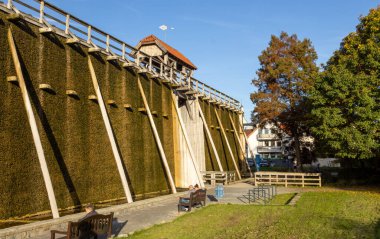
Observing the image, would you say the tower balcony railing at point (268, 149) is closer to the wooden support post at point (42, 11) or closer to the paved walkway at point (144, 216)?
the paved walkway at point (144, 216)

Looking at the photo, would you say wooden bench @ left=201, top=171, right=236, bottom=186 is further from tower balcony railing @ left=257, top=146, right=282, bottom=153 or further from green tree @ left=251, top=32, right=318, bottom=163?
tower balcony railing @ left=257, top=146, right=282, bottom=153

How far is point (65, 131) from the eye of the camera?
1490 cm

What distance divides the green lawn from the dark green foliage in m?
5.12

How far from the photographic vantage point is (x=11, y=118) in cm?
1259

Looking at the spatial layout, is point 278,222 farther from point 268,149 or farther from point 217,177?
point 268,149

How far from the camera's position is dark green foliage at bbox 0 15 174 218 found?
12500mm

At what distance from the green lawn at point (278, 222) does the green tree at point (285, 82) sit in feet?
58.7

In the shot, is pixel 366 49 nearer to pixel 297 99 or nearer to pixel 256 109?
pixel 297 99

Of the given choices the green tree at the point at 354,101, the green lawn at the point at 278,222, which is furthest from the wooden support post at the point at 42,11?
the green tree at the point at 354,101

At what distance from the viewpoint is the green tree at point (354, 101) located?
2098 cm

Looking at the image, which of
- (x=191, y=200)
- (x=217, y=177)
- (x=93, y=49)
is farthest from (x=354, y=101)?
(x=93, y=49)

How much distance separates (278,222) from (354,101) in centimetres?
1406

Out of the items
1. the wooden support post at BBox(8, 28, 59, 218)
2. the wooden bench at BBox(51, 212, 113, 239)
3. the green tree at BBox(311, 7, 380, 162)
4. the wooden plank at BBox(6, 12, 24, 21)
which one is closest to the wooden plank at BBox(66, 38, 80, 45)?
the wooden plank at BBox(6, 12, 24, 21)

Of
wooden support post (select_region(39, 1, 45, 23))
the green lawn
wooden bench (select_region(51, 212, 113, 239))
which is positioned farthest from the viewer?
wooden support post (select_region(39, 1, 45, 23))
